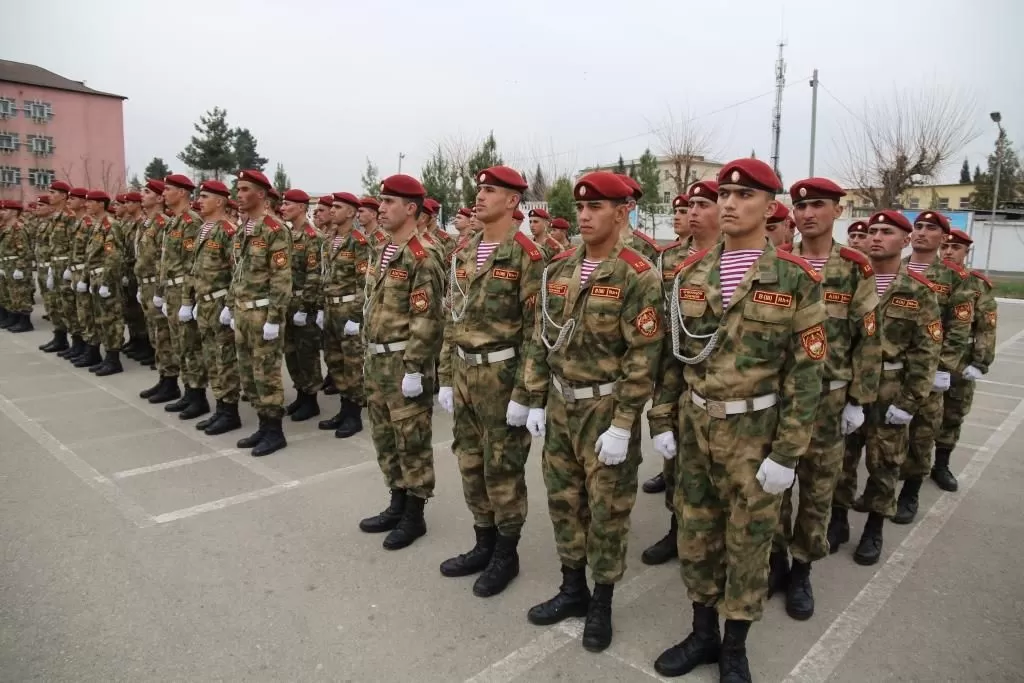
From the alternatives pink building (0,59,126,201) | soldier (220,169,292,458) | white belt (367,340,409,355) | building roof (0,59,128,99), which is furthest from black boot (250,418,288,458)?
building roof (0,59,128,99)

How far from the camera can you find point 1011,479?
18.4 feet

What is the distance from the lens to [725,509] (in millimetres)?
2949

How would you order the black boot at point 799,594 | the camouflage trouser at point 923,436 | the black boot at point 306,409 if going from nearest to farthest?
the black boot at point 799,594, the camouflage trouser at point 923,436, the black boot at point 306,409

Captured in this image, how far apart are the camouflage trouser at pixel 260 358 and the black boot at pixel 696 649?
3.99 metres

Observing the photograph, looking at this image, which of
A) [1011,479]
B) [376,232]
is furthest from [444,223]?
[1011,479]

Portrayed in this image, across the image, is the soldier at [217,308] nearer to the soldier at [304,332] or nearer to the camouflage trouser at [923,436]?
the soldier at [304,332]

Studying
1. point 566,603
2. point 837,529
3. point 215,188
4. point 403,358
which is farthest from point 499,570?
point 215,188

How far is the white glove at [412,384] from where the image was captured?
4.06 m

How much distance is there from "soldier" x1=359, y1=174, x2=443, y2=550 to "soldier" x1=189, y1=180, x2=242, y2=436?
248cm

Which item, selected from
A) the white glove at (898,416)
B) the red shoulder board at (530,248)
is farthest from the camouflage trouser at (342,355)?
the white glove at (898,416)

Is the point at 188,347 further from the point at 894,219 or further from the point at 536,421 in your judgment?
the point at 894,219

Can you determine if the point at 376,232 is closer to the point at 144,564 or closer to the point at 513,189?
the point at 513,189

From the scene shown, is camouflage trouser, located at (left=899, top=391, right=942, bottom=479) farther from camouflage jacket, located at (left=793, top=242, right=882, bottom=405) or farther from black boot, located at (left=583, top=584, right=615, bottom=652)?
black boot, located at (left=583, top=584, right=615, bottom=652)

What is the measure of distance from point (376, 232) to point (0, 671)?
4927mm
